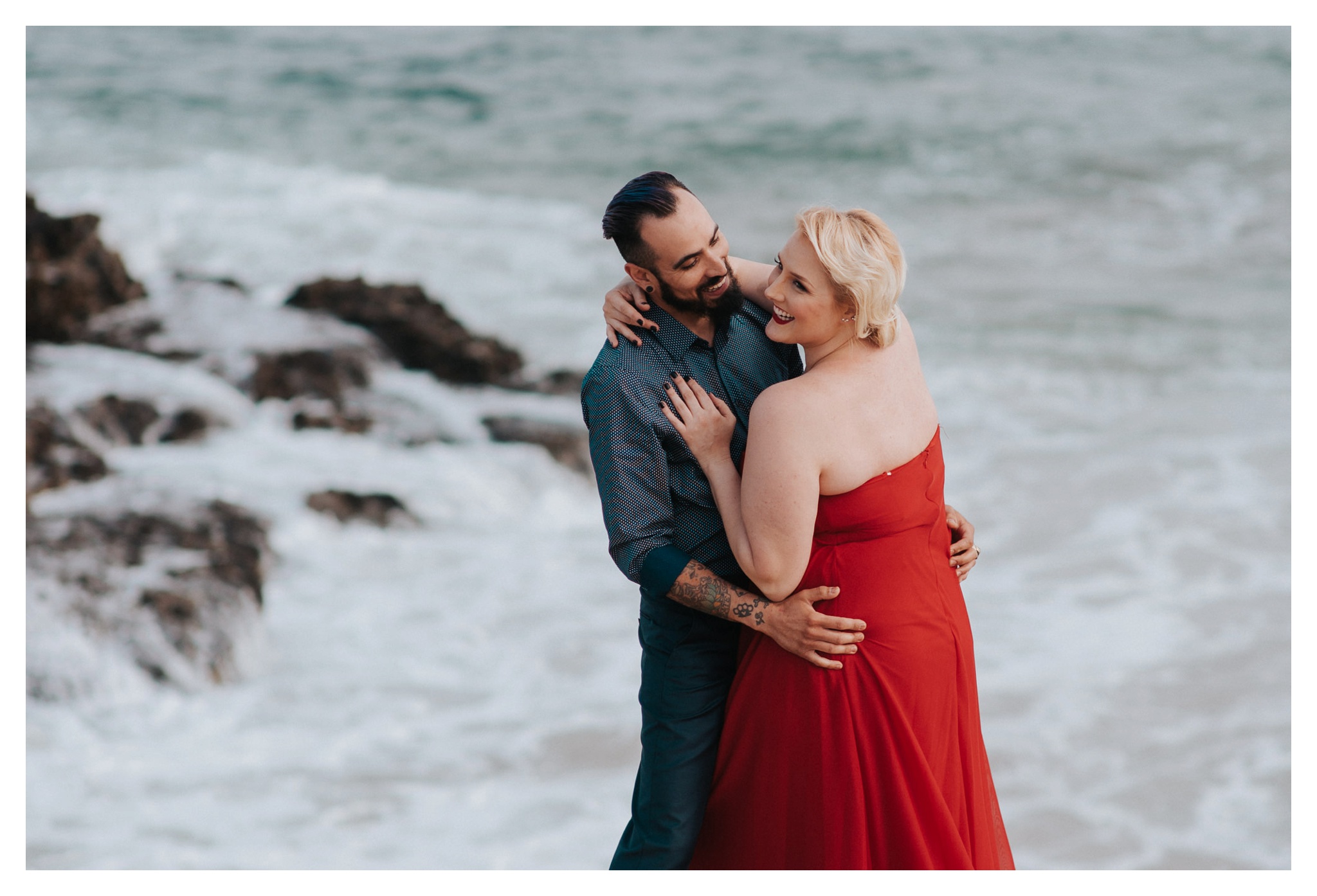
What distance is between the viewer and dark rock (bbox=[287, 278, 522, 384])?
10047mm

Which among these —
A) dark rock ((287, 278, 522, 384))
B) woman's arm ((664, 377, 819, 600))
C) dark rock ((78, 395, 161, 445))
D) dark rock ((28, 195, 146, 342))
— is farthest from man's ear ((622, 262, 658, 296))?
dark rock ((28, 195, 146, 342))

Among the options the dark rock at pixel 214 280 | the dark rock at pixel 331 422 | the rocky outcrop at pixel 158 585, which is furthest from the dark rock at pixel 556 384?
the rocky outcrop at pixel 158 585

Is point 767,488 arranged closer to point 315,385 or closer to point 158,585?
point 158,585

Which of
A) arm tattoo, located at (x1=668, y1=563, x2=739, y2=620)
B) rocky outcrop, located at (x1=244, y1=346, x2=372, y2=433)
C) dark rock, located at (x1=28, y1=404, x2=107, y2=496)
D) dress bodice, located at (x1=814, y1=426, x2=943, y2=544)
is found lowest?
arm tattoo, located at (x1=668, y1=563, x2=739, y2=620)

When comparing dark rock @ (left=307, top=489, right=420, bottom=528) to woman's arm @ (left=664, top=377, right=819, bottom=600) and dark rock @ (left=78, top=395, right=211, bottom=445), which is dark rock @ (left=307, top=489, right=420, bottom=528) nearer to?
dark rock @ (left=78, top=395, right=211, bottom=445)

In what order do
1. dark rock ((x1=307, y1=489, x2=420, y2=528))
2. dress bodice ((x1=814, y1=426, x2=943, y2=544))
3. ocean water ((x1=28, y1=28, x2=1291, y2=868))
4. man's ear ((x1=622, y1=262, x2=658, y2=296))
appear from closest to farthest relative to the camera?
dress bodice ((x1=814, y1=426, x2=943, y2=544)), man's ear ((x1=622, y1=262, x2=658, y2=296)), ocean water ((x1=28, y1=28, x2=1291, y2=868)), dark rock ((x1=307, y1=489, x2=420, y2=528))

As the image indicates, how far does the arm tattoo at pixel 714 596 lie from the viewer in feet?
9.28

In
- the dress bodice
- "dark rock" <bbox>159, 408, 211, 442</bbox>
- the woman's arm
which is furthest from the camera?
"dark rock" <bbox>159, 408, 211, 442</bbox>

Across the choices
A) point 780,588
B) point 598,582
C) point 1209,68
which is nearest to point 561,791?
point 598,582

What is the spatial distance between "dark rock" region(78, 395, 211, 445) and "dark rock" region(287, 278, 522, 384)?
191cm

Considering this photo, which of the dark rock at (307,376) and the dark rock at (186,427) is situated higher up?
the dark rock at (307,376)

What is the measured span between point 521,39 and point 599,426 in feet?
72.2

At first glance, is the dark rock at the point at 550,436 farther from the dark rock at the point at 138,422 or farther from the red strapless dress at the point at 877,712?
the red strapless dress at the point at 877,712

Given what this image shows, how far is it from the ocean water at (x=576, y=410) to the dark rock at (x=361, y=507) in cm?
10
